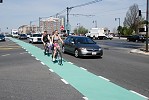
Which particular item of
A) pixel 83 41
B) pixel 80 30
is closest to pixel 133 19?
pixel 80 30

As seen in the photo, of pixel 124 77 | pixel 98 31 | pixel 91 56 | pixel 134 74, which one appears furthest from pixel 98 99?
Result: pixel 98 31

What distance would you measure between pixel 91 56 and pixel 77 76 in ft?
25.2

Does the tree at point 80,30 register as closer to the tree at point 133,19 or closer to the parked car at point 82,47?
the tree at point 133,19

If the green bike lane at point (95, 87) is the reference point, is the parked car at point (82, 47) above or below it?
above

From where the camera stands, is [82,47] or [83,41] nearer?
[82,47]

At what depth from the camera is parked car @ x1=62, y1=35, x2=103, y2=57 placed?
58.2ft

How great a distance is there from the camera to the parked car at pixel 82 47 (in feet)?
58.2

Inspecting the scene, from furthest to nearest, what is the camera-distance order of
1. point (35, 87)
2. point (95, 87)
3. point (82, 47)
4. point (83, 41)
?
1. point (83, 41)
2. point (82, 47)
3. point (95, 87)
4. point (35, 87)

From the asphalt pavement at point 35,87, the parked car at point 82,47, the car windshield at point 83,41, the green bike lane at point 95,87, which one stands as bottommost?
the green bike lane at point 95,87

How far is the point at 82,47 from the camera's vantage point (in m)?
18.0

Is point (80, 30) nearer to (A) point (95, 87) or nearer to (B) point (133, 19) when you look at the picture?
(B) point (133, 19)

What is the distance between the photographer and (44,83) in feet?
30.7

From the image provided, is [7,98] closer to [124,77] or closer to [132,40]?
[124,77]

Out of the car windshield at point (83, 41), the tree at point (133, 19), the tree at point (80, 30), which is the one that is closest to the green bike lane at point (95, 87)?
the car windshield at point (83, 41)
